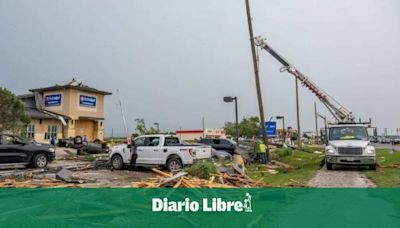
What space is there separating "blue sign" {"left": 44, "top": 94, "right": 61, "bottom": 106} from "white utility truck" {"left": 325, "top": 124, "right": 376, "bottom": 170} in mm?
32649

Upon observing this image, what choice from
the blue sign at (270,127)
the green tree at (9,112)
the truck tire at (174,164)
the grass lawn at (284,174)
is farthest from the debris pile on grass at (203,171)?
the green tree at (9,112)

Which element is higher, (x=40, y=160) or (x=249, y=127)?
(x=249, y=127)

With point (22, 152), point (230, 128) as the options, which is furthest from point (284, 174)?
point (230, 128)

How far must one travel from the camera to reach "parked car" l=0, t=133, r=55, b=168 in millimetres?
18406

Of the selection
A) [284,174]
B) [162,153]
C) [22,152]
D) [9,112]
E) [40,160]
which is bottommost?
[284,174]

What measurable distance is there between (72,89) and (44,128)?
534 cm

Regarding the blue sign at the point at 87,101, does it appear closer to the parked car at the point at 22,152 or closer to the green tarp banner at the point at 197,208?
the parked car at the point at 22,152

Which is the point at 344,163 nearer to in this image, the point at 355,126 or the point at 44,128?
the point at 355,126

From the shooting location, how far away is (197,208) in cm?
786

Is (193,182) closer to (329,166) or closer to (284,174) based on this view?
(284,174)

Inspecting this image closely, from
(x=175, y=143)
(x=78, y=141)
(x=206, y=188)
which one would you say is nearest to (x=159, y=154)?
(x=175, y=143)

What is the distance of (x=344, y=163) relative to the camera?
18344mm

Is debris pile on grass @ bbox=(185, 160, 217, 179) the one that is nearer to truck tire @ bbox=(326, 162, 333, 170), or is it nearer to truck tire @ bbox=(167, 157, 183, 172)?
truck tire @ bbox=(167, 157, 183, 172)

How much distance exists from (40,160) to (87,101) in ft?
83.5
